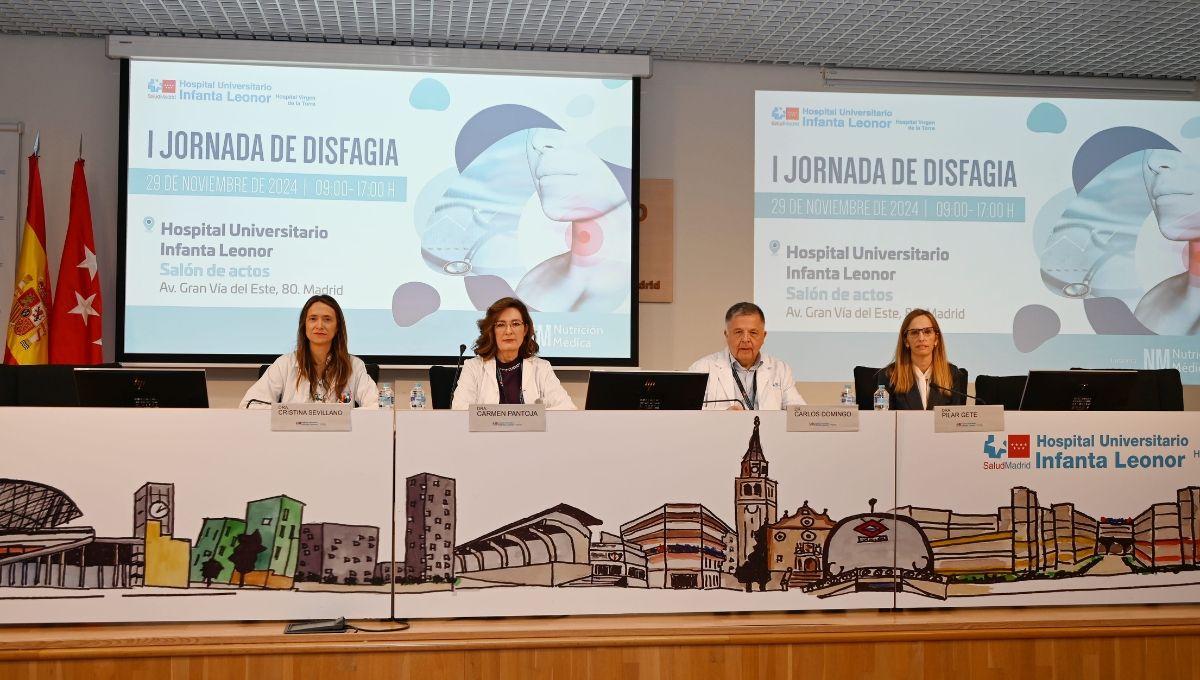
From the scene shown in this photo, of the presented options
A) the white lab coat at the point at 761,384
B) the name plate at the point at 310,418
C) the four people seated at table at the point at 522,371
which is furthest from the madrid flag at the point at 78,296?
the white lab coat at the point at 761,384

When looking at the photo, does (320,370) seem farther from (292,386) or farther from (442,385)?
(442,385)

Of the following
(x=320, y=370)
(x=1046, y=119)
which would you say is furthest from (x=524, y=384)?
(x=1046, y=119)

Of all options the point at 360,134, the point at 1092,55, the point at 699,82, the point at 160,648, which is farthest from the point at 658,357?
the point at 160,648

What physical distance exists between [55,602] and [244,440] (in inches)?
23.0

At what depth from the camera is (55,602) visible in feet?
7.75

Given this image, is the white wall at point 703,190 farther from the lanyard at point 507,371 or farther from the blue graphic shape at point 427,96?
the lanyard at point 507,371

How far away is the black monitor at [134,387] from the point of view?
9.07 ft

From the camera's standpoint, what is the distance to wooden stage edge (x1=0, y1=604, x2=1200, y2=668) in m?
2.29

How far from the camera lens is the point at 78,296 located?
4.77m

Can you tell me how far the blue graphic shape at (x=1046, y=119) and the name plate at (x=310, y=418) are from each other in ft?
14.7

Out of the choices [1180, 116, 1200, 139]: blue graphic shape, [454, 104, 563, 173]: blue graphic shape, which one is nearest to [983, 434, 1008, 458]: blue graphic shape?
[454, 104, 563, 173]: blue graphic shape

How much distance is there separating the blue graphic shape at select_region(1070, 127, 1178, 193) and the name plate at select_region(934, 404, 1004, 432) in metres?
3.32

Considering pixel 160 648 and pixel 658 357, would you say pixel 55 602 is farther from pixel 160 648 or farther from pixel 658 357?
pixel 658 357

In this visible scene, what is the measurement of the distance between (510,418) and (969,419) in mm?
1258
